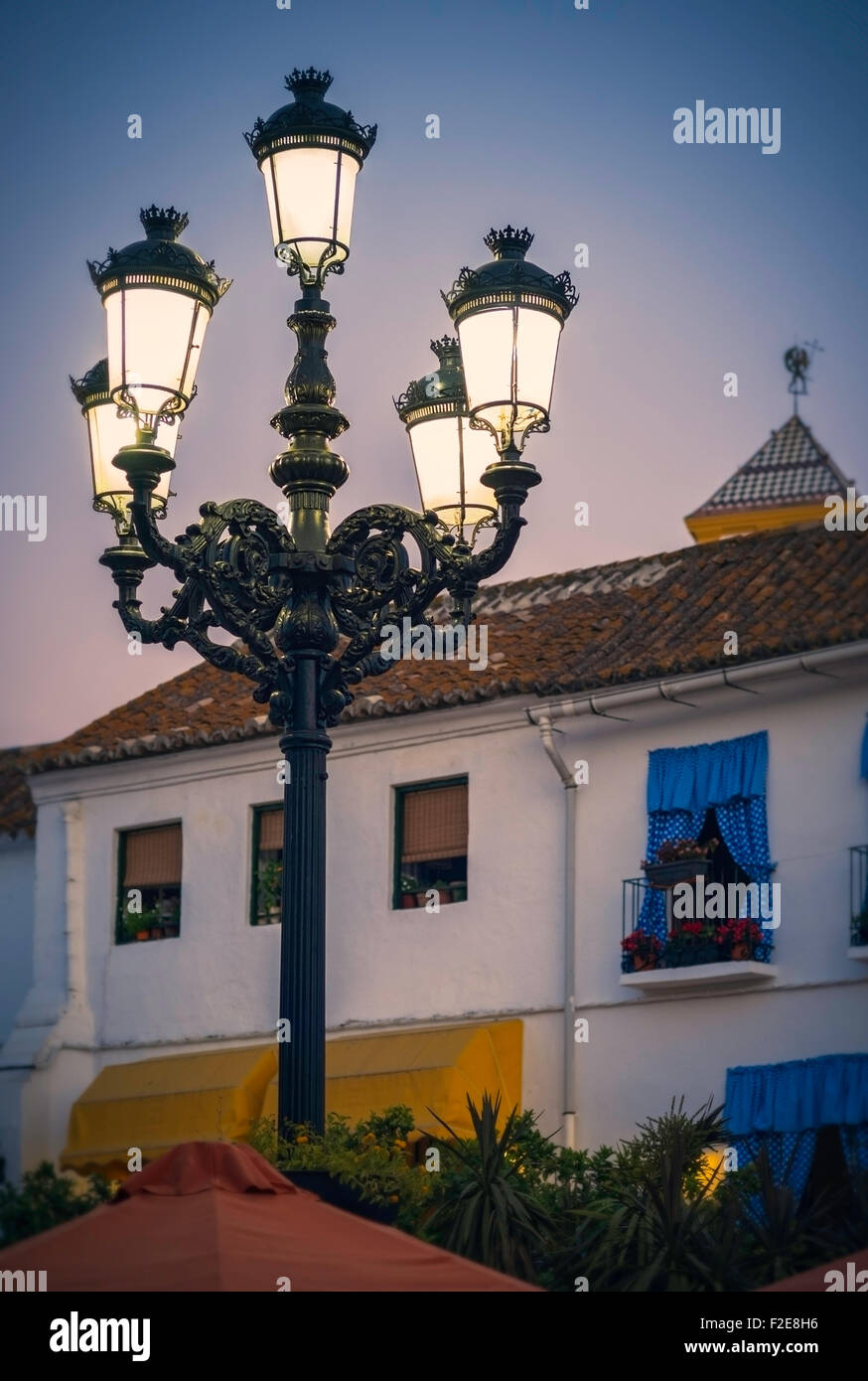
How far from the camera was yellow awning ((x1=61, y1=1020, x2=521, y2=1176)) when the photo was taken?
17.8 m

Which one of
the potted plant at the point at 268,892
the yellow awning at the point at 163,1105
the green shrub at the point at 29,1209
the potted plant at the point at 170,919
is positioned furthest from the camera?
the potted plant at the point at 170,919

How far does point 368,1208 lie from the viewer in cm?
909

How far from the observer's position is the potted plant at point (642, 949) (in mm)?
17303

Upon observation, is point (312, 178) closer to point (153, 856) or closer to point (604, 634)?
point (604, 634)

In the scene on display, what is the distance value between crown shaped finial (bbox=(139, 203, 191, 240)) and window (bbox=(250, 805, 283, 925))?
37.5ft

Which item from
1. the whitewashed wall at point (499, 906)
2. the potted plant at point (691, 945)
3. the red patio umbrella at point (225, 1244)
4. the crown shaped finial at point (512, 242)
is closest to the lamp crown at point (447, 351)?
the crown shaped finial at point (512, 242)

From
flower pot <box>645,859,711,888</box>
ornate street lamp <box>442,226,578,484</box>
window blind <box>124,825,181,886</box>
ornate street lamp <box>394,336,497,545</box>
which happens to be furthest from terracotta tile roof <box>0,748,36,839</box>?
ornate street lamp <box>442,226,578,484</box>

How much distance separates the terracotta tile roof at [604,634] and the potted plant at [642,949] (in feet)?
7.34

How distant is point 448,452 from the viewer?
32.9ft

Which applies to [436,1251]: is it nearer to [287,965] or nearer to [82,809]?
[287,965]

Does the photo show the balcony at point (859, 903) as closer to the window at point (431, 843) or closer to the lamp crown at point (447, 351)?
the window at point (431, 843)

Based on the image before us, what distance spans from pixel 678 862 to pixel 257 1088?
4.74 m

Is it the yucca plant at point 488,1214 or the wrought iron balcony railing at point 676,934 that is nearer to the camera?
Result: the yucca plant at point 488,1214
